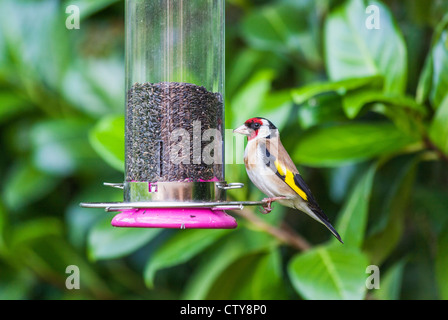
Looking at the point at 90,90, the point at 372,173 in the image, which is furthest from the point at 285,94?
the point at 90,90

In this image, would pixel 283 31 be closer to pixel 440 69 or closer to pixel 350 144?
pixel 350 144

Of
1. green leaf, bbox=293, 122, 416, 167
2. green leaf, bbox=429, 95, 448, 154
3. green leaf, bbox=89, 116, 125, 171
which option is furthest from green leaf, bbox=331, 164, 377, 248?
green leaf, bbox=89, 116, 125, 171

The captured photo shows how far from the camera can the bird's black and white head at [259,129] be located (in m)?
1.98

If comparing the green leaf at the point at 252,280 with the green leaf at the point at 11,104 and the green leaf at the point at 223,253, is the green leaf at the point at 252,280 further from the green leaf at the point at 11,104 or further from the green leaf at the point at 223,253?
the green leaf at the point at 11,104

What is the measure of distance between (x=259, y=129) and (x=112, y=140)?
0.81m

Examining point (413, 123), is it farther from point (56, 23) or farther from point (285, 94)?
point (56, 23)

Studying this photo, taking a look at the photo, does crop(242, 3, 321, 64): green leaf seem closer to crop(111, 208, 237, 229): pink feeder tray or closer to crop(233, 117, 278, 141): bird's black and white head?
crop(233, 117, 278, 141): bird's black and white head

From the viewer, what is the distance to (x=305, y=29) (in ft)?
10.7

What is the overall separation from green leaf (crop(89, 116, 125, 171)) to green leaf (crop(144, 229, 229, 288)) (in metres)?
0.41

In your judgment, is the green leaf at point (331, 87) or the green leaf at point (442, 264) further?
the green leaf at point (442, 264)

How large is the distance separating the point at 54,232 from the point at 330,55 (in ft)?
6.22


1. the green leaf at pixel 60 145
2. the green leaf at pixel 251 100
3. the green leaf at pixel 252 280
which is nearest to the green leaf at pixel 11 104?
the green leaf at pixel 60 145

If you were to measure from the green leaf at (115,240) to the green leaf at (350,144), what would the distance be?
736 mm

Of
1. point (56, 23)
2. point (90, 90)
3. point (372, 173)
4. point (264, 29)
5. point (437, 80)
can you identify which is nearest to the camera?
point (437, 80)
